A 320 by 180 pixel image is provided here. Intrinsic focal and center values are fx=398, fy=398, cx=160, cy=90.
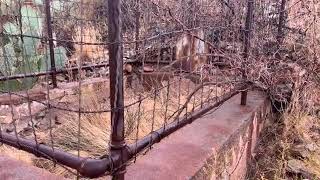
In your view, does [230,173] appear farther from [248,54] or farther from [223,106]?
[248,54]

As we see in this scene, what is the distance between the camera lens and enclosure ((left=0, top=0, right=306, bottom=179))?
148cm

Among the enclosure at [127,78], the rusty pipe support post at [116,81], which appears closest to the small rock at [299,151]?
the enclosure at [127,78]

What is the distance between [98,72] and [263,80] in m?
1.98

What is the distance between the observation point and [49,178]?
67.9 inches

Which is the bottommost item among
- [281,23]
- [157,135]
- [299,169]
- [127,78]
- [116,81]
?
[299,169]

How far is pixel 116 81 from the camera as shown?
1375 millimetres

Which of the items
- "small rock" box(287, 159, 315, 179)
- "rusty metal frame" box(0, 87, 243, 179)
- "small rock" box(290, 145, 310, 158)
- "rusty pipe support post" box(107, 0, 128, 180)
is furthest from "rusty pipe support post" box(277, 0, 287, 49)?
"rusty pipe support post" box(107, 0, 128, 180)

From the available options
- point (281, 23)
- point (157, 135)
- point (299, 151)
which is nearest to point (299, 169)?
point (299, 151)

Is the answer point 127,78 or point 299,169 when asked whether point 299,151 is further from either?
point 127,78

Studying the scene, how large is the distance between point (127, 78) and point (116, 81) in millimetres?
3205

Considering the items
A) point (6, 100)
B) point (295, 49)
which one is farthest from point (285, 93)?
point (6, 100)

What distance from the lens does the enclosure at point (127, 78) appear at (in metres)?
1.48

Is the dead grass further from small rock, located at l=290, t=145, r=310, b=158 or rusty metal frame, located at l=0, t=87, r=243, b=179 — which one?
rusty metal frame, located at l=0, t=87, r=243, b=179

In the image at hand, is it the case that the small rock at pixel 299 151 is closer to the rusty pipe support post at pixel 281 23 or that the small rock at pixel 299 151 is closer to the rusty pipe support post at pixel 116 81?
the rusty pipe support post at pixel 281 23
